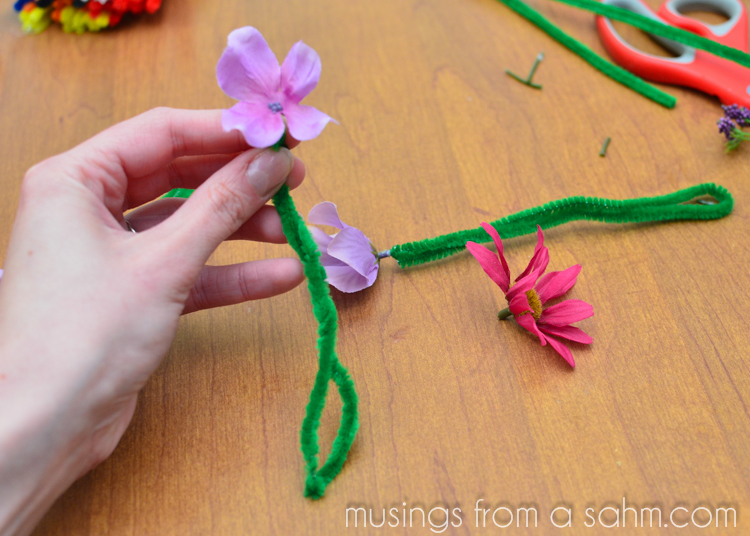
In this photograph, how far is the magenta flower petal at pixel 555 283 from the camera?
0.49 metres

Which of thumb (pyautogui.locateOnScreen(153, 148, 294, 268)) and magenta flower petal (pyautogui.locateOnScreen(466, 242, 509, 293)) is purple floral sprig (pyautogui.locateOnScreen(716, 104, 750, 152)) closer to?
magenta flower petal (pyautogui.locateOnScreen(466, 242, 509, 293))

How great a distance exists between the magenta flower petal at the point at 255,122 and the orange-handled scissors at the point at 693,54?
1.83 feet

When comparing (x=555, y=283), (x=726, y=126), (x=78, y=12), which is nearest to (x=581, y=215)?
(x=555, y=283)

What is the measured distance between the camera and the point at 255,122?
0.35 meters

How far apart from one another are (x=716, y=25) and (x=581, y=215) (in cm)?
40

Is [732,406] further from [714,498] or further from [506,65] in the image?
[506,65]

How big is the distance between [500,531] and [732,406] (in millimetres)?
240

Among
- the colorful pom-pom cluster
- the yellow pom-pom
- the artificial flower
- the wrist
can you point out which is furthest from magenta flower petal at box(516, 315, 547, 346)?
the yellow pom-pom

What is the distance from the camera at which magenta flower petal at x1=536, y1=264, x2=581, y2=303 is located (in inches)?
19.3

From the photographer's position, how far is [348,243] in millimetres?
489

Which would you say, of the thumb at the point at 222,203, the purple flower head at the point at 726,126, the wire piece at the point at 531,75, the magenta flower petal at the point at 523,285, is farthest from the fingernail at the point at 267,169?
the purple flower head at the point at 726,126

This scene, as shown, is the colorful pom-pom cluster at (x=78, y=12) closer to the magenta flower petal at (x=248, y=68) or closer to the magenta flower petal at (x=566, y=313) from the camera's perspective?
the magenta flower petal at (x=248, y=68)

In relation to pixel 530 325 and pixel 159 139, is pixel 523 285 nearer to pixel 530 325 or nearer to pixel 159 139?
pixel 530 325

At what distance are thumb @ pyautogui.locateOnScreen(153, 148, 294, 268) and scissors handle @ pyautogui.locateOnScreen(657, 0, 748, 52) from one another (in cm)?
62
